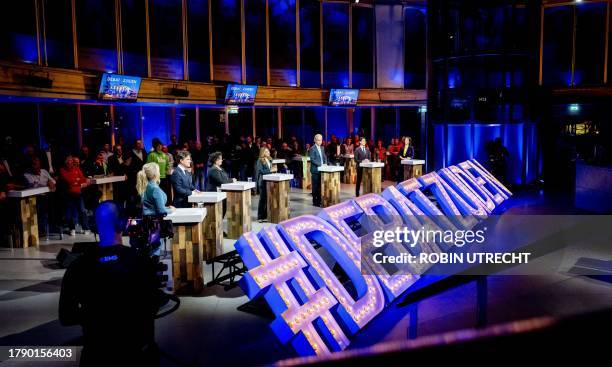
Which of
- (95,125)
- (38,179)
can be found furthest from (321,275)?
(95,125)

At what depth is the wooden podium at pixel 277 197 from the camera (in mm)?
10172

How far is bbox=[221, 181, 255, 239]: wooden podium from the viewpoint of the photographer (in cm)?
893

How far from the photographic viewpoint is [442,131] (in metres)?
14.1

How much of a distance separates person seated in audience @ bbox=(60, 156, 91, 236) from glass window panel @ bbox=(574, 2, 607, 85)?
687 inches

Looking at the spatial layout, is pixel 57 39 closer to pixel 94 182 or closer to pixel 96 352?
pixel 94 182

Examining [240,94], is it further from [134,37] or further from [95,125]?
[95,125]

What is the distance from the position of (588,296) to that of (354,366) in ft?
19.7

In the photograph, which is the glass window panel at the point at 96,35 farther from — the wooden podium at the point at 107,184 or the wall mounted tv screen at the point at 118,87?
the wooden podium at the point at 107,184

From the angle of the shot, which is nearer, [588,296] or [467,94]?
[588,296]

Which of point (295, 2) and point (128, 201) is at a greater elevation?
point (295, 2)

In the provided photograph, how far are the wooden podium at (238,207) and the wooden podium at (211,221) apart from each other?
3.67ft

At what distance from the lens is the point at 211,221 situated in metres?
7.56

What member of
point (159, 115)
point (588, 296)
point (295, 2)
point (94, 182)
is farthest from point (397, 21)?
point (588, 296)

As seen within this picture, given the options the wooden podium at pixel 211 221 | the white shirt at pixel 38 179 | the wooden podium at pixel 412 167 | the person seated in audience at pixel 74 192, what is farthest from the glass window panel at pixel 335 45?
the wooden podium at pixel 211 221
